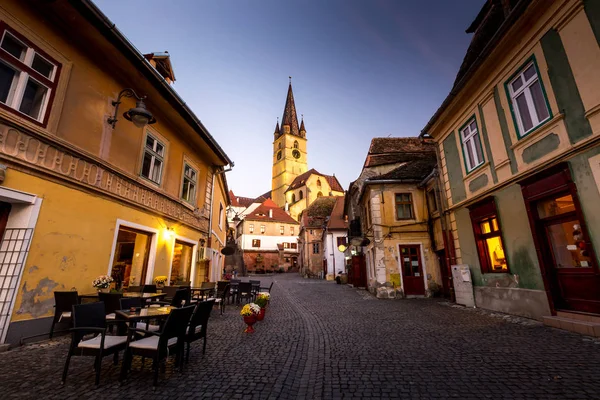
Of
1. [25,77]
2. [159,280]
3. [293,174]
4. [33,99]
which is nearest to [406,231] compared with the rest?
[159,280]

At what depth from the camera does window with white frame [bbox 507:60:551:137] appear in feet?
22.1

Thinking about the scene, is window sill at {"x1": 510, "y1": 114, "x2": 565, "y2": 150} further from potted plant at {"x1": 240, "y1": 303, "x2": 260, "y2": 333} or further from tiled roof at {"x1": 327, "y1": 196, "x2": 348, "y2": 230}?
tiled roof at {"x1": 327, "y1": 196, "x2": 348, "y2": 230}

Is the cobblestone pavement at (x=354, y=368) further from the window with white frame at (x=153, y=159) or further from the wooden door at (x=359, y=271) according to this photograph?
the wooden door at (x=359, y=271)

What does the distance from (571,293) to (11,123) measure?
12.1m

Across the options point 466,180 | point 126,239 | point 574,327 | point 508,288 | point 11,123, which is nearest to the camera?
point 11,123

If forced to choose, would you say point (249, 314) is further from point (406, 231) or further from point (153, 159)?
point (406, 231)

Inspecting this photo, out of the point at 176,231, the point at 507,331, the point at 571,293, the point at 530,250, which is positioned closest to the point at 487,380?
the point at 507,331

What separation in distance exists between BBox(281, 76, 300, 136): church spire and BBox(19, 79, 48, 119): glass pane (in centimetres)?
7015

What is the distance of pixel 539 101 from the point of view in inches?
269

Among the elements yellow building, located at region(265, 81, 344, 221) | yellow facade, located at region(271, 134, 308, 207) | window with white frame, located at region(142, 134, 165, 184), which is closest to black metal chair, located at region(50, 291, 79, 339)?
window with white frame, located at region(142, 134, 165, 184)

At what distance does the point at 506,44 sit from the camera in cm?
739

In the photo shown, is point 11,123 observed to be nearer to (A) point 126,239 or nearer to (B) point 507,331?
(A) point 126,239

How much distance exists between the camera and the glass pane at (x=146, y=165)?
8.24m

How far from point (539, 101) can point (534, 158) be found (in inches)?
58.3
